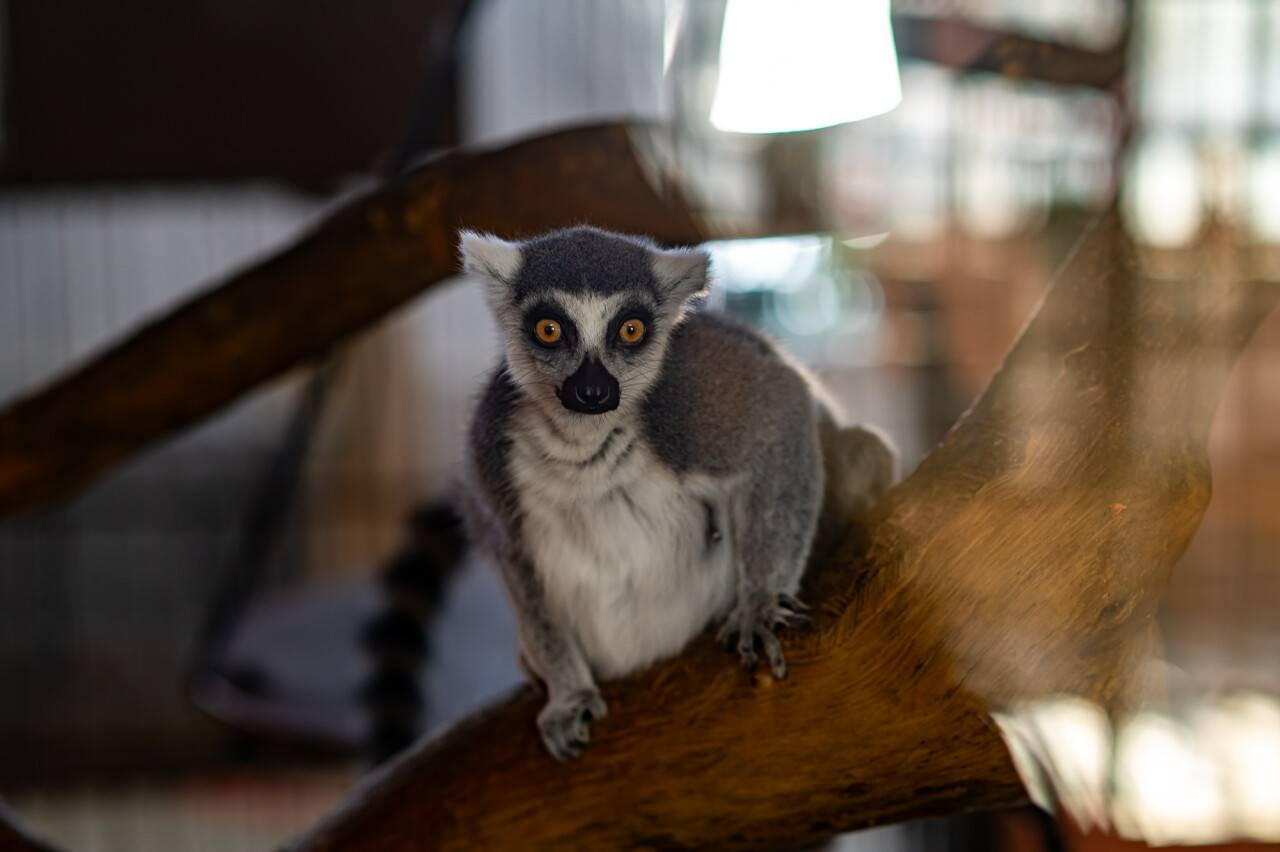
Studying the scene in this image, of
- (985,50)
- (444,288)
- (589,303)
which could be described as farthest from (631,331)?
(444,288)

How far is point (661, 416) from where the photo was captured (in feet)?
5.65

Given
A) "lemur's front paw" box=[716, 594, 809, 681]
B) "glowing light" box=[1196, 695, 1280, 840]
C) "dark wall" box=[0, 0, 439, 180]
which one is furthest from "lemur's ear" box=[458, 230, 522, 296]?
"dark wall" box=[0, 0, 439, 180]

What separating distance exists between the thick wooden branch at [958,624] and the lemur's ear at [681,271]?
15.9 inches

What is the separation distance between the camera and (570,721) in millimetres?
1761

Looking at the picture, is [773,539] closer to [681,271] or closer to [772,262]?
[681,271]

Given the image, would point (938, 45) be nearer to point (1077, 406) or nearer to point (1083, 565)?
point (1077, 406)

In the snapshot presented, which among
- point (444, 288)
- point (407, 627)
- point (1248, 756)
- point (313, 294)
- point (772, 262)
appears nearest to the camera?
point (1248, 756)

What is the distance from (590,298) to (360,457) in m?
4.41

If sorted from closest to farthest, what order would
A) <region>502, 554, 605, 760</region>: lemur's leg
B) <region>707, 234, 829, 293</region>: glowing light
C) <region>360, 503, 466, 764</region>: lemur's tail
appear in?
1. <region>502, 554, 605, 760</region>: lemur's leg
2. <region>707, 234, 829, 293</region>: glowing light
3. <region>360, 503, 466, 764</region>: lemur's tail

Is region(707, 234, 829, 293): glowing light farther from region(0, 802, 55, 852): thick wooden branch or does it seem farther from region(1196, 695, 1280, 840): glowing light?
region(0, 802, 55, 852): thick wooden branch

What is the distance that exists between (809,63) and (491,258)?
0.49 m

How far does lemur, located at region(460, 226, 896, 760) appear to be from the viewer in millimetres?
1562

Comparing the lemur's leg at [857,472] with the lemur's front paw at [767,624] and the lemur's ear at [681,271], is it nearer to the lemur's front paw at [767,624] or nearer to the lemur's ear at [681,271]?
the lemur's front paw at [767,624]

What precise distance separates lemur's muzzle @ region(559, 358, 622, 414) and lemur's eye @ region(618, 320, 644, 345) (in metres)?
0.06
